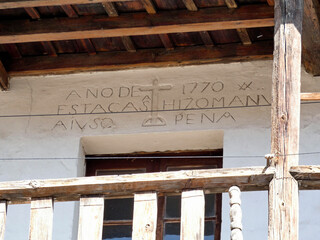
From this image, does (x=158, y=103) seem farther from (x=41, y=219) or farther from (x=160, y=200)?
(x=41, y=219)

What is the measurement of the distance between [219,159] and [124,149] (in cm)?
79

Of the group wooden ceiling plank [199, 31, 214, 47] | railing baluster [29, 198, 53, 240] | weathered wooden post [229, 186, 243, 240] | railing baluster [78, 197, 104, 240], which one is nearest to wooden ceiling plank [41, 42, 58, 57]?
wooden ceiling plank [199, 31, 214, 47]

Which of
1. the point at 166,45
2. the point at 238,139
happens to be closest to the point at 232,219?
the point at 238,139

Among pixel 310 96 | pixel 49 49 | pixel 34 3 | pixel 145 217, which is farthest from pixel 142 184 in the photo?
pixel 49 49

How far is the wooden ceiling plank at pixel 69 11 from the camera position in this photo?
353 inches

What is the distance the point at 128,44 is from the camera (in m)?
9.31

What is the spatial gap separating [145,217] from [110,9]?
2.24 meters

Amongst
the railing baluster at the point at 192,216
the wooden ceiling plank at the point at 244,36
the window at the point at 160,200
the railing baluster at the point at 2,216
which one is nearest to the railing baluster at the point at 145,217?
A: the railing baluster at the point at 192,216

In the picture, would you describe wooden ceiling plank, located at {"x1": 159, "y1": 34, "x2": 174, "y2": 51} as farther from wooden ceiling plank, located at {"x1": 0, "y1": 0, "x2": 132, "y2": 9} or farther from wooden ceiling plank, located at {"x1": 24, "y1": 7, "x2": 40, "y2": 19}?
wooden ceiling plank, located at {"x1": 24, "y1": 7, "x2": 40, "y2": 19}

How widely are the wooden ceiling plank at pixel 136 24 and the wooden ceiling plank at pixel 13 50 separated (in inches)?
15.7

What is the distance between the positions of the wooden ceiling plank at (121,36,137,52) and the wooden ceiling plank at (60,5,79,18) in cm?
45

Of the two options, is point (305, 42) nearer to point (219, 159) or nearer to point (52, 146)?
point (219, 159)

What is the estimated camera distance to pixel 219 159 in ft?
30.0

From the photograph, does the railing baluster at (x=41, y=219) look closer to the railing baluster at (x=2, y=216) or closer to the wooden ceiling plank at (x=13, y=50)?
the railing baluster at (x=2, y=216)
